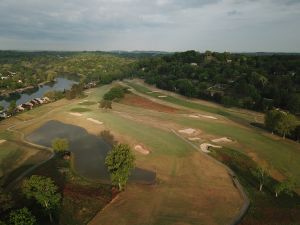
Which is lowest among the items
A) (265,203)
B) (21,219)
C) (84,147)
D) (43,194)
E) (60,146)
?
(84,147)

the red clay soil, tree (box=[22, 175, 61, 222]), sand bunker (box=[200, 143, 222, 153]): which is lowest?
the red clay soil

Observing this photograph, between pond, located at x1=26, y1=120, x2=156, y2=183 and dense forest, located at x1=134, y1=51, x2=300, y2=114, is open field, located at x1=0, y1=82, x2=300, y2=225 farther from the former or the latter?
dense forest, located at x1=134, y1=51, x2=300, y2=114

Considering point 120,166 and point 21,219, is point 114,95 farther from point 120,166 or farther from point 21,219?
point 21,219

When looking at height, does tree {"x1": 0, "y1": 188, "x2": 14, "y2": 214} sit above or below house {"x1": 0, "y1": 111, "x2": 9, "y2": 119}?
above

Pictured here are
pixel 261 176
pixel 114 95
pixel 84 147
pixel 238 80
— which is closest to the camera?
pixel 261 176

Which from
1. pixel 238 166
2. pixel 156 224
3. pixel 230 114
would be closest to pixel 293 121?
pixel 238 166

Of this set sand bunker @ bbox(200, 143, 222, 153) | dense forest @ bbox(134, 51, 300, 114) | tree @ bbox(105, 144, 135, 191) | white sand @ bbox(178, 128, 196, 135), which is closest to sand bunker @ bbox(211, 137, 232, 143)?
sand bunker @ bbox(200, 143, 222, 153)

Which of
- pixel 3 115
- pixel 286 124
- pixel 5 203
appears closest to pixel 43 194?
pixel 5 203
